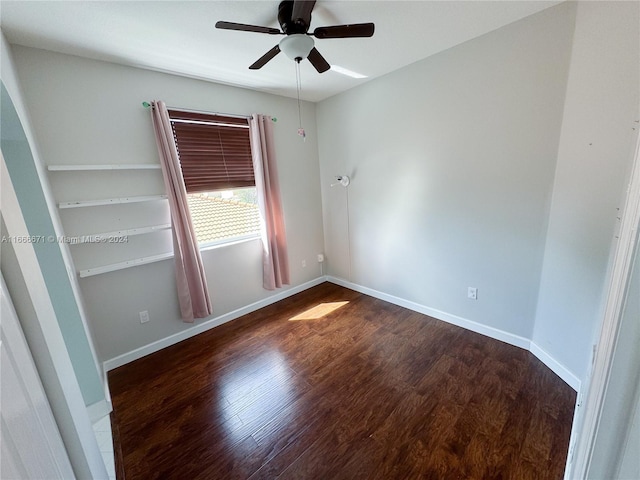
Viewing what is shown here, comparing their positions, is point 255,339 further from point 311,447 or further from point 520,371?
point 520,371

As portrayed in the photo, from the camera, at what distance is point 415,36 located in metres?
1.99

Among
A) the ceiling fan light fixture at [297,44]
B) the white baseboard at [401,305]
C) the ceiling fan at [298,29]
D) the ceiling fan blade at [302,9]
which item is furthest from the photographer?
the white baseboard at [401,305]

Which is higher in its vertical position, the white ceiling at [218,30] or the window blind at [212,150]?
the white ceiling at [218,30]

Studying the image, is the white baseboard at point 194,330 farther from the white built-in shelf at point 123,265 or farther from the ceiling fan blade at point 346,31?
the ceiling fan blade at point 346,31

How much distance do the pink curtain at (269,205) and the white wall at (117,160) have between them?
262 millimetres

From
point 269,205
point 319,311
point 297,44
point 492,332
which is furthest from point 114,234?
point 492,332

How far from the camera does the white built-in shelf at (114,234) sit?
80.6 inches

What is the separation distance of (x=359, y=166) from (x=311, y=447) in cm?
271

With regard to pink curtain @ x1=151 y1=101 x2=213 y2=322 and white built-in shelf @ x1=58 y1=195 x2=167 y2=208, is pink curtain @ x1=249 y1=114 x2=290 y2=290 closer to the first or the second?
pink curtain @ x1=151 y1=101 x2=213 y2=322

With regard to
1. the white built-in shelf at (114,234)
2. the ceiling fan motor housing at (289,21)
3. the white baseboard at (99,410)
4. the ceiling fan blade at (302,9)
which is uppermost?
the ceiling fan motor housing at (289,21)

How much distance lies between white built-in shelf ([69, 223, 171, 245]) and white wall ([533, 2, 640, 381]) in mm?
3137

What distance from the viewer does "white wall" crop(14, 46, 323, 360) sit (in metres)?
1.91

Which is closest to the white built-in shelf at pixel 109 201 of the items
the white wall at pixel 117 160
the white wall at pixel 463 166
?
the white wall at pixel 117 160

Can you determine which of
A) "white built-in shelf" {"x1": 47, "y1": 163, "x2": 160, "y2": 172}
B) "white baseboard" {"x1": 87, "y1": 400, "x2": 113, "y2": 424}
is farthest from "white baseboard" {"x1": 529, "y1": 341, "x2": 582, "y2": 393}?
"white built-in shelf" {"x1": 47, "y1": 163, "x2": 160, "y2": 172}
